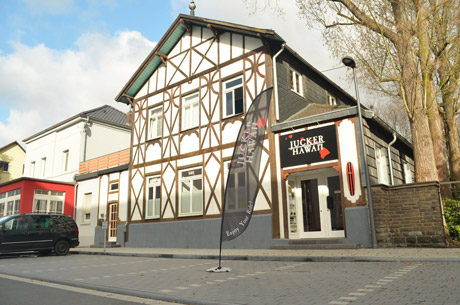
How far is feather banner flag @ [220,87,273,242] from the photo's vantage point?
26.2 ft

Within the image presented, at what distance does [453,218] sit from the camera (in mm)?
11188

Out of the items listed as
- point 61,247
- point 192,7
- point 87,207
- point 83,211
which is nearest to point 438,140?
point 192,7

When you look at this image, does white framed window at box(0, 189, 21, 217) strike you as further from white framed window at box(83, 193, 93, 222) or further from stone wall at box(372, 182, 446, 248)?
stone wall at box(372, 182, 446, 248)

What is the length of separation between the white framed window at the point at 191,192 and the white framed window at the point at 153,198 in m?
1.62

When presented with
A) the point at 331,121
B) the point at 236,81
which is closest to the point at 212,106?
the point at 236,81

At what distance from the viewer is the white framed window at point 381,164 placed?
47.0ft

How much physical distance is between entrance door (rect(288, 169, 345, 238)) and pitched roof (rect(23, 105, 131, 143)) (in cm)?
1700

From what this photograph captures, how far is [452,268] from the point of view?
6934 mm

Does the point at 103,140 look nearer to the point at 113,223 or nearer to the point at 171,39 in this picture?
the point at 113,223

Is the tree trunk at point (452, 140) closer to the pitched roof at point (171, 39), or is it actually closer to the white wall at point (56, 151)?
the pitched roof at point (171, 39)

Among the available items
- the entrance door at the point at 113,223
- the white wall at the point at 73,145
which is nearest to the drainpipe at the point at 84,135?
the white wall at the point at 73,145

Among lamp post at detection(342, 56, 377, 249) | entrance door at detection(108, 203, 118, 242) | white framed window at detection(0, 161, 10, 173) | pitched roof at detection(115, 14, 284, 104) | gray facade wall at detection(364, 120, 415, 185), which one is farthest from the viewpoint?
white framed window at detection(0, 161, 10, 173)

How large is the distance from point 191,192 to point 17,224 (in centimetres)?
702

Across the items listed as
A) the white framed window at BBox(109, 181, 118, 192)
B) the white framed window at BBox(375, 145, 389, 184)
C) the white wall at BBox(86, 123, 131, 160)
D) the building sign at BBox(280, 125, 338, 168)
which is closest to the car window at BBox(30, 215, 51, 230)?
the white framed window at BBox(109, 181, 118, 192)
